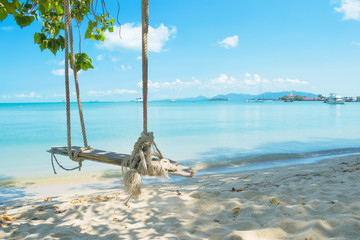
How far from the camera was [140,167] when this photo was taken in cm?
158

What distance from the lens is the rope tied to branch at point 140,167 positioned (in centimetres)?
157

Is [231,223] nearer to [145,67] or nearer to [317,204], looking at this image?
[317,204]

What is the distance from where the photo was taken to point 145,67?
1541 millimetres

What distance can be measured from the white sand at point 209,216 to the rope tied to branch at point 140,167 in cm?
39

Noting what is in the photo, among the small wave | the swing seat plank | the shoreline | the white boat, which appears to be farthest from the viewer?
the white boat

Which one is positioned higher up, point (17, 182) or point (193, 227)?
point (193, 227)

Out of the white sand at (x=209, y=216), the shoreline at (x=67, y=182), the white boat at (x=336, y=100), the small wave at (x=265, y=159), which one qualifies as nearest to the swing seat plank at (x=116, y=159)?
the white sand at (x=209, y=216)

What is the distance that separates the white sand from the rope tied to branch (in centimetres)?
39

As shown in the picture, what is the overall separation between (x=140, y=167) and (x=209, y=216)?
781 millimetres

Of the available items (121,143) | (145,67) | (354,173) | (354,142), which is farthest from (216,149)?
(145,67)

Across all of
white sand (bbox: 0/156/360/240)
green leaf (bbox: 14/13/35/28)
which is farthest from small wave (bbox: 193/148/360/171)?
green leaf (bbox: 14/13/35/28)

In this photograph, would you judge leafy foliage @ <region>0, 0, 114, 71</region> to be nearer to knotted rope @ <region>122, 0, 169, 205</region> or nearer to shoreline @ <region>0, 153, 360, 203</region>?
knotted rope @ <region>122, 0, 169, 205</region>

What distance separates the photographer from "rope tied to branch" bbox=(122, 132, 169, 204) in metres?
1.57

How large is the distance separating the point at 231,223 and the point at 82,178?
333 centimetres
